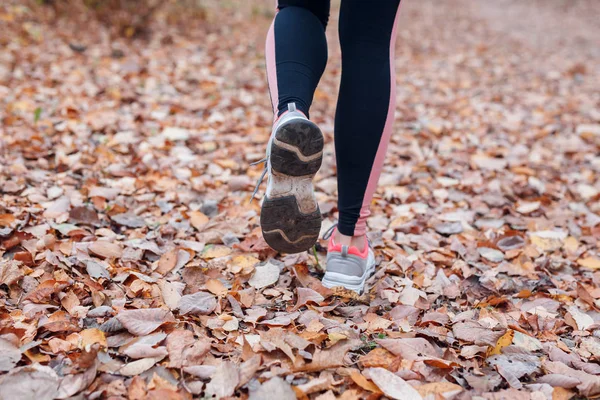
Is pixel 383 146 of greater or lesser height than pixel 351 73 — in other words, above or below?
below

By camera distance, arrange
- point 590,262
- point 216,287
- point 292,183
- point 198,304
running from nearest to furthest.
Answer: point 292,183, point 198,304, point 216,287, point 590,262

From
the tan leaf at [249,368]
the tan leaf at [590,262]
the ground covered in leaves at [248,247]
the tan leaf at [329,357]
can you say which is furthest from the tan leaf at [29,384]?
the tan leaf at [590,262]

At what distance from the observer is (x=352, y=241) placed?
153 cm

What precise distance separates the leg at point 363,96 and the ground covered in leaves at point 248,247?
323mm

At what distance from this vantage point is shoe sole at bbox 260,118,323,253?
118cm

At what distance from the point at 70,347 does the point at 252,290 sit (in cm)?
49

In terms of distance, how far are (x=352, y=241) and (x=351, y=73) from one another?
1.58ft

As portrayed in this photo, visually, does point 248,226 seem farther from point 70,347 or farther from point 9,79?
point 9,79

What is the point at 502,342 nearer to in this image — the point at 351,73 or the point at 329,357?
the point at 329,357

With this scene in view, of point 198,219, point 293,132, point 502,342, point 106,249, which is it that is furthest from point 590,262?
point 106,249

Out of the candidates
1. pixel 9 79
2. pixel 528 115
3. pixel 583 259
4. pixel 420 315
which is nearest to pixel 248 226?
pixel 420 315

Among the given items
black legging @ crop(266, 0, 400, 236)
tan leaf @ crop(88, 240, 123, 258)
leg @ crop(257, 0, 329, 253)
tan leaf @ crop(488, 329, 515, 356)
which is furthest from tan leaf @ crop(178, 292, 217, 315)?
tan leaf @ crop(488, 329, 515, 356)

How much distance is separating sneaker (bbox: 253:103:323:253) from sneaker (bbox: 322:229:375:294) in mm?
216

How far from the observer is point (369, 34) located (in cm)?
127
